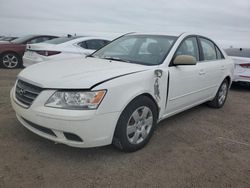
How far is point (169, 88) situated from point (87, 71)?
1.22 meters

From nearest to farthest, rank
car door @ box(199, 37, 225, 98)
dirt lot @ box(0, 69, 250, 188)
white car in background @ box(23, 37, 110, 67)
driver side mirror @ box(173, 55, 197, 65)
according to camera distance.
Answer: dirt lot @ box(0, 69, 250, 188), driver side mirror @ box(173, 55, 197, 65), car door @ box(199, 37, 225, 98), white car in background @ box(23, 37, 110, 67)

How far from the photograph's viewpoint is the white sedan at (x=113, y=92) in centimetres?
283

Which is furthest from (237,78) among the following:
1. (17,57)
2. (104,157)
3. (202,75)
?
(17,57)

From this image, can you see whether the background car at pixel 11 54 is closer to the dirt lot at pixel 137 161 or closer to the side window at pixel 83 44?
the side window at pixel 83 44

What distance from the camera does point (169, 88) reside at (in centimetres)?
376

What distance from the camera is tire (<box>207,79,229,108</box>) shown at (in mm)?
5594

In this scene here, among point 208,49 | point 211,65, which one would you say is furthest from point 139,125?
point 208,49

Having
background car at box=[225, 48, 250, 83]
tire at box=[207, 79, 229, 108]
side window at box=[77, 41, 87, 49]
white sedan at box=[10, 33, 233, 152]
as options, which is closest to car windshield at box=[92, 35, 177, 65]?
white sedan at box=[10, 33, 233, 152]

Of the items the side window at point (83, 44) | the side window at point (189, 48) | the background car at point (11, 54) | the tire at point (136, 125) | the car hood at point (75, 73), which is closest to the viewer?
the car hood at point (75, 73)

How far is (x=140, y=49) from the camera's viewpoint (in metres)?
→ 4.20

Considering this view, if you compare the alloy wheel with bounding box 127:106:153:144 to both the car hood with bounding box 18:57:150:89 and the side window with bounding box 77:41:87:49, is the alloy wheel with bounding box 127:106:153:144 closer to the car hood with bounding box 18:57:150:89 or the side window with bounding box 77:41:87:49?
the car hood with bounding box 18:57:150:89

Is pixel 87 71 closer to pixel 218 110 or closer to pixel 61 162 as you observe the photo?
pixel 61 162

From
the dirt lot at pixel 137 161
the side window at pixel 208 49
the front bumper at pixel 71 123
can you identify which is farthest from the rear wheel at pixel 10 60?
the front bumper at pixel 71 123

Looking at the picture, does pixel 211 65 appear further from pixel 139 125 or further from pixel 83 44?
pixel 83 44
